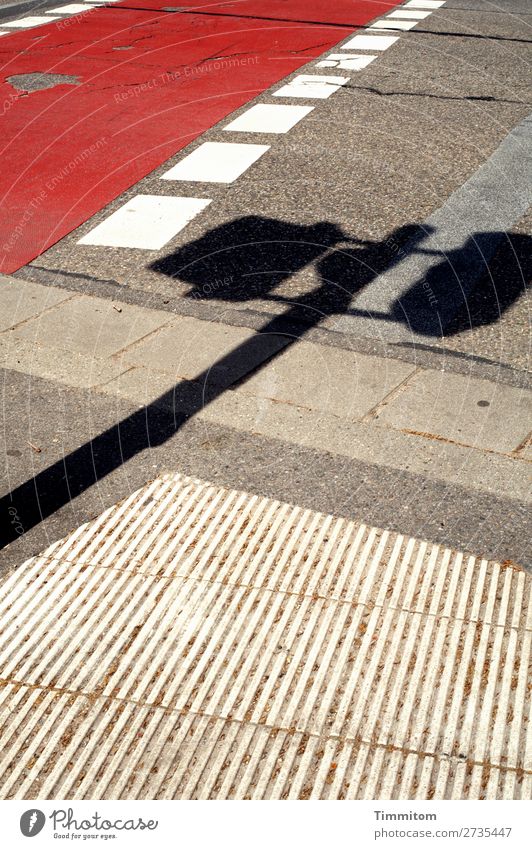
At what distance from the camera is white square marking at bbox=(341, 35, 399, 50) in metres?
13.1

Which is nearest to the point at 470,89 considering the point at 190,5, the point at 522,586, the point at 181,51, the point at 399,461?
the point at 181,51

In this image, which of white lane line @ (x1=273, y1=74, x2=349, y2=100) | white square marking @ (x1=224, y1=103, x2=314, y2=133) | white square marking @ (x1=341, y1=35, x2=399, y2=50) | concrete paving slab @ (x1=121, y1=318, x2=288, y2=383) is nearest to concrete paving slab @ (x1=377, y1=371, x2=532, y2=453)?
concrete paving slab @ (x1=121, y1=318, x2=288, y2=383)

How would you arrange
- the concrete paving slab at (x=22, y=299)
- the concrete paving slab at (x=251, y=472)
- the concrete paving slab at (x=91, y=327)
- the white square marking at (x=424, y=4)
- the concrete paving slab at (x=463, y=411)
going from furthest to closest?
1. the white square marking at (x=424, y=4)
2. the concrete paving slab at (x=22, y=299)
3. the concrete paving slab at (x=91, y=327)
4. the concrete paving slab at (x=463, y=411)
5. the concrete paving slab at (x=251, y=472)

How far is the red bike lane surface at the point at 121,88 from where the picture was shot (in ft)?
27.8

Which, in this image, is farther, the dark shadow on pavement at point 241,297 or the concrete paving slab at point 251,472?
the dark shadow on pavement at point 241,297

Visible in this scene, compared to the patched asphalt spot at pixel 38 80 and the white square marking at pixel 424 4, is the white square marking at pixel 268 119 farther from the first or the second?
the white square marking at pixel 424 4

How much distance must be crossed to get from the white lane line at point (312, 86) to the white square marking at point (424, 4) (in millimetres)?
5128

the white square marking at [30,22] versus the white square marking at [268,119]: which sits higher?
the white square marking at [30,22]

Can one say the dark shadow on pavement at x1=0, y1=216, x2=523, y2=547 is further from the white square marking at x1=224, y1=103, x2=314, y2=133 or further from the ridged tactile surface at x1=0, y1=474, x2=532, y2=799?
the white square marking at x1=224, y1=103, x2=314, y2=133

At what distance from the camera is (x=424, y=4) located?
625 inches

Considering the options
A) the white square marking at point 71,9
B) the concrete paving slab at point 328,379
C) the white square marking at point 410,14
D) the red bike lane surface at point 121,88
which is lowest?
the concrete paving slab at point 328,379

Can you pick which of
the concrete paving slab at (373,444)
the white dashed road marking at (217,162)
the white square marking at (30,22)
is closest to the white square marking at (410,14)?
the white dashed road marking at (217,162)

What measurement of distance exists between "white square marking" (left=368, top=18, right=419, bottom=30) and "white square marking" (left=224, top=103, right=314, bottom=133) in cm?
466

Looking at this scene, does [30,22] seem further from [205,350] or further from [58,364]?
[205,350]
